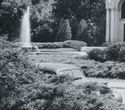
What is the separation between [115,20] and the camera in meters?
49.5

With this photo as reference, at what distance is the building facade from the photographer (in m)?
49.2

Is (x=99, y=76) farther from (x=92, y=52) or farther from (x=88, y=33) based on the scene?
(x=88, y=33)

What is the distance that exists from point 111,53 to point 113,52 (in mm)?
241

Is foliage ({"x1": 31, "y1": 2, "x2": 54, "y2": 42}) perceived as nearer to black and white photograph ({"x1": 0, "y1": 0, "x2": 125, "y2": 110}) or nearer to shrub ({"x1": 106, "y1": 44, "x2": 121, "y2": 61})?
black and white photograph ({"x1": 0, "y1": 0, "x2": 125, "y2": 110})

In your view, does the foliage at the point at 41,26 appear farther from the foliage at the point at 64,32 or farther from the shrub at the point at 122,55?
the shrub at the point at 122,55

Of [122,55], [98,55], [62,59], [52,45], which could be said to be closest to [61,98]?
[122,55]

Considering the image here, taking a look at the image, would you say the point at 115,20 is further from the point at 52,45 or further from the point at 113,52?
the point at 113,52

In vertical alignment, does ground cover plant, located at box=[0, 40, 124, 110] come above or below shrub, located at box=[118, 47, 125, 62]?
above

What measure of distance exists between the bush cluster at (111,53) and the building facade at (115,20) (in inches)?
873

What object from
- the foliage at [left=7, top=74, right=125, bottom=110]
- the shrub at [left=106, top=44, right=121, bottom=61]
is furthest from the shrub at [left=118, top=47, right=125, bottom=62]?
the foliage at [left=7, top=74, right=125, bottom=110]

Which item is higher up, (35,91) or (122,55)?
(35,91)

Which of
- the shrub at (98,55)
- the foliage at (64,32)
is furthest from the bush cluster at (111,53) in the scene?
the foliage at (64,32)

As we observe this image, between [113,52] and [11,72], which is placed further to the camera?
[113,52]

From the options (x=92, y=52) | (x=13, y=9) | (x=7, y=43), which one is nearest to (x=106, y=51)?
(x=92, y=52)
